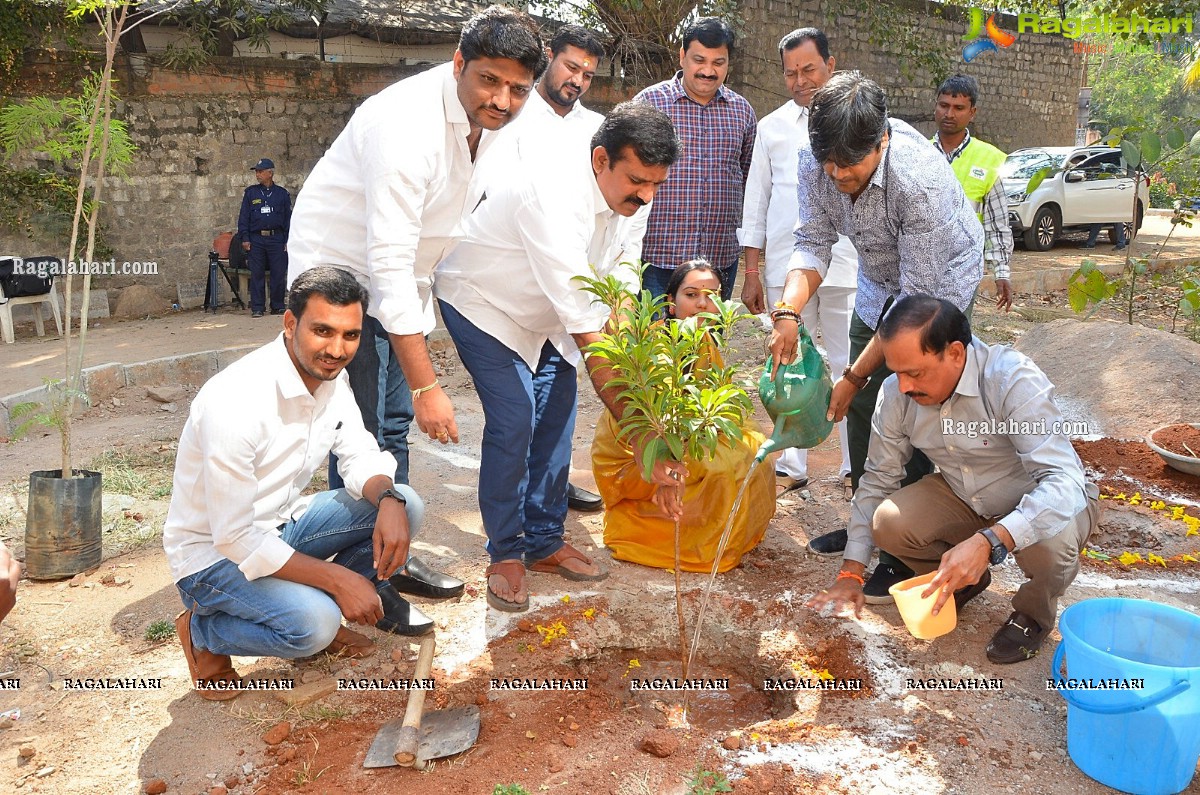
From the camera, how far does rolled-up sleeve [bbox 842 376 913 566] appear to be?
3260mm

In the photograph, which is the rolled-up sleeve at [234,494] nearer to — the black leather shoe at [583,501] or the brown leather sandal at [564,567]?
the brown leather sandal at [564,567]

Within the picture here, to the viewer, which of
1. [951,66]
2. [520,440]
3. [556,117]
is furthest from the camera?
[951,66]

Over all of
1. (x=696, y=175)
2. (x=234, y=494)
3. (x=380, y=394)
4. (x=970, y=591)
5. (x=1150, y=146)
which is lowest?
(x=970, y=591)

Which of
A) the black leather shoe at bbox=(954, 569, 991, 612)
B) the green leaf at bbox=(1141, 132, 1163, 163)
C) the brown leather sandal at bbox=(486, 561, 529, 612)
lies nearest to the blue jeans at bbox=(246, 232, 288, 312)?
the brown leather sandal at bbox=(486, 561, 529, 612)

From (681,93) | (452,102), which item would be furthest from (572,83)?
(452,102)

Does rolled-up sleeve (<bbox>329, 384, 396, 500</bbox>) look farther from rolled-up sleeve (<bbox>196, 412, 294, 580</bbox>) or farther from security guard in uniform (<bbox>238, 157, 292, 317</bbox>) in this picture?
security guard in uniform (<bbox>238, 157, 292, 317</bbox>)

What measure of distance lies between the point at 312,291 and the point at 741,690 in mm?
2059

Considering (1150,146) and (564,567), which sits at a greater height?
(1150,146)

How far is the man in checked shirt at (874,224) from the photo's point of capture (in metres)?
3.06

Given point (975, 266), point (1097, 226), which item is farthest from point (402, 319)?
point (1097, 226)

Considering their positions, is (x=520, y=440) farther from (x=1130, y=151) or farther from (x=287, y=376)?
(x=1130, y=151)

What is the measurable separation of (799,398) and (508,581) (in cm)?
127

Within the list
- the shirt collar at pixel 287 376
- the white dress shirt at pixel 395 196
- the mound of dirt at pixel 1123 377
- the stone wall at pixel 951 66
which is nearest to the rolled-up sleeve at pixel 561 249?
the white dress shirt at pixel 395 196

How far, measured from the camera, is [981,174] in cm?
487
